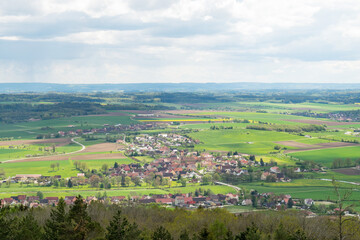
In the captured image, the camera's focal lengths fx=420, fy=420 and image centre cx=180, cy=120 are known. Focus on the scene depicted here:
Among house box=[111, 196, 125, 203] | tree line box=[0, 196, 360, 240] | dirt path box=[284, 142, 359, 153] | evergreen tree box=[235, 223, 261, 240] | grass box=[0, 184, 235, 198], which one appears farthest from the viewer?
dirt path box=[284, 142, 359, 153]

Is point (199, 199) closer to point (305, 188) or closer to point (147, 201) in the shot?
point (147, 201)

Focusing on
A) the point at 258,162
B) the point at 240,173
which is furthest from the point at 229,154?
the point at 240,173

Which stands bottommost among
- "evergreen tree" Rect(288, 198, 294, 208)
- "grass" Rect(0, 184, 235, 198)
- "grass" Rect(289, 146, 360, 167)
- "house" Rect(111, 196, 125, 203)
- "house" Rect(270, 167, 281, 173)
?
"grass" Rect(0, 184, 235, 198)

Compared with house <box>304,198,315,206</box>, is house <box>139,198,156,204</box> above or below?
below

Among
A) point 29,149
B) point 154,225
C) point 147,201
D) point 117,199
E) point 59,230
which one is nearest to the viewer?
point 59,230

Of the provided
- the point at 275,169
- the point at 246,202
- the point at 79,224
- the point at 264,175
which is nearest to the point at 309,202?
the point at 246,202

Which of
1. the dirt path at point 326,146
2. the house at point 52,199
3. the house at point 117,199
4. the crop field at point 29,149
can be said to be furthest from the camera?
the dirt path at point 326,146

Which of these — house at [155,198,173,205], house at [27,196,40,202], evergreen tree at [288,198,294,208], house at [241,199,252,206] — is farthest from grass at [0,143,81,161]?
evergreen tree at [288,198,294,208]

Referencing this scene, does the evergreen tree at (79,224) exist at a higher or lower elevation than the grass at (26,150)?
higher

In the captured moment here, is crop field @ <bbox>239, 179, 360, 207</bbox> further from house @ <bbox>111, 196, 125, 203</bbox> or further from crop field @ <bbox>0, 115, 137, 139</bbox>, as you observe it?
crop field @ <bbox>0, 115, 137, 139</bbox>

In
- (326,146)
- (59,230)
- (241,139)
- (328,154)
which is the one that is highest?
(59,230)

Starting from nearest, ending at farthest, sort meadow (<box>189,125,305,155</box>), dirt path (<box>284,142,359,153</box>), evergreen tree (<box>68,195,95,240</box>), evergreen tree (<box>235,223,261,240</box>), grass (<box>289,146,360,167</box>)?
evergreen tree (<box>235,223,261,240</box>) < evergreen tree (<box>68,195,95,240</box>) < grass (<box>289,146,360,167</box>) < dirt path (<box>284,142,359,153</box>) < meadow (<box>189,125,305,155</box>)

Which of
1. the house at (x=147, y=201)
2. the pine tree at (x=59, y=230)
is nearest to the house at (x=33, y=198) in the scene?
the house at (x=147, y=201)

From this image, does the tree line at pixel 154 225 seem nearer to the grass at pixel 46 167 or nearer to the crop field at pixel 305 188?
the crop field at pixel 305 188
